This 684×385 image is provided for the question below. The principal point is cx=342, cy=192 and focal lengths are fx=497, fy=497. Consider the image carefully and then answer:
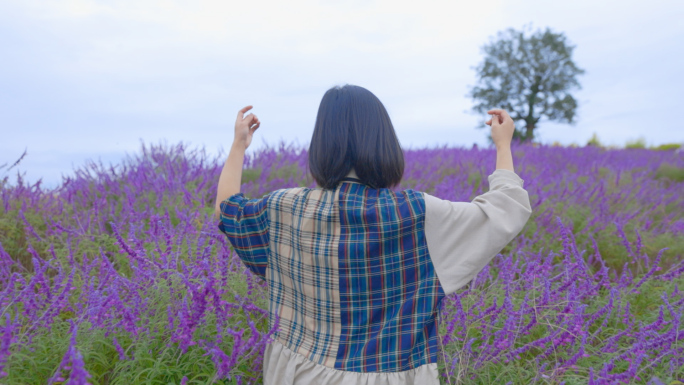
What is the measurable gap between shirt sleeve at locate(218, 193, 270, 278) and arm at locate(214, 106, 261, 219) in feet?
0.28

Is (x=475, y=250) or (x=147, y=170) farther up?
(x=147, y=170)

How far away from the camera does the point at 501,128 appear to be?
1979 mm

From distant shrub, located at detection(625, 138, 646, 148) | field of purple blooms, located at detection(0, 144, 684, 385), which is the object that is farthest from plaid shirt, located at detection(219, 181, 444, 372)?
distant shrub, located at detection(625, 138, 646, 148)

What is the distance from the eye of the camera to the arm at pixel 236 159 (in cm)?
205

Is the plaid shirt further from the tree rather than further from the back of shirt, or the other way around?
the tree

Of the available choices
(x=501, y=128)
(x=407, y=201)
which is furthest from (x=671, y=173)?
(x=407, y=201)

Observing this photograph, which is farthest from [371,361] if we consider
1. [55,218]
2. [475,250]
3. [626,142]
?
[626,142]

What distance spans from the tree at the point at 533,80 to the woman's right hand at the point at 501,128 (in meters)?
22.8

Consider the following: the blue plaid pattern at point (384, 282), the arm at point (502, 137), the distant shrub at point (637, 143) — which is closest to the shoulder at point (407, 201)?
the blue plaid pattern at point (384, 282)

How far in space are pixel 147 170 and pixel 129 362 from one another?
3.43 metres

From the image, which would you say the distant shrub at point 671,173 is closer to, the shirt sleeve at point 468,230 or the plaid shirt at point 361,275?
the shirt sleeve at point 468,230

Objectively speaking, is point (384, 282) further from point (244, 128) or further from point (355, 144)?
point (244, 128)

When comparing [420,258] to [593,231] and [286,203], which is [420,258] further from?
[593,231]

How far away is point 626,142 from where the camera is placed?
1888 centimetres
